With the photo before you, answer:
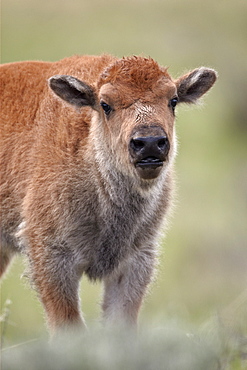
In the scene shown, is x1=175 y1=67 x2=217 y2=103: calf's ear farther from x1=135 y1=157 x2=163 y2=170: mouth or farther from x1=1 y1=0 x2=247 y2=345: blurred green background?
x1=1 y1=0 x2=247 y2=345: blurred green background

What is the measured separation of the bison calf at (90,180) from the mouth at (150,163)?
0.10 ft

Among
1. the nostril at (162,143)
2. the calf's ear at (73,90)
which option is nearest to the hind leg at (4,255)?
the calf's ear at (73,90)

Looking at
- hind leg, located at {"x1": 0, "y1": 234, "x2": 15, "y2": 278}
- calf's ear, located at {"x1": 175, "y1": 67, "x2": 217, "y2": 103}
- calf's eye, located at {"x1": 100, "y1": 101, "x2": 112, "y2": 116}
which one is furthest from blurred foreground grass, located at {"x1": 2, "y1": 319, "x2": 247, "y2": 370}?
hind leg, located at {"x1": 0, "y1": 234, "x2": 15, "y2": 278}

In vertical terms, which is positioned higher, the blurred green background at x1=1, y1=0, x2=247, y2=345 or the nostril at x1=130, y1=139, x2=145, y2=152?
the nostril at x1=130, y1=139, x2=145, y2=152

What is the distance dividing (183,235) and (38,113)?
16.2 m

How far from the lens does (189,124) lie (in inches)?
1316

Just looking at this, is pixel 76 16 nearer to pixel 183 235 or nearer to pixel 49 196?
pixel 183 235

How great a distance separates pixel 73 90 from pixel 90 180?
0.99 metres

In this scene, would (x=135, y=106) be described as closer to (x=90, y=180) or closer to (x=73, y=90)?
(x=73, y=90)

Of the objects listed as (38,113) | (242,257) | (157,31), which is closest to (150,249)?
(38,113)

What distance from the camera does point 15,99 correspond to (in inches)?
399

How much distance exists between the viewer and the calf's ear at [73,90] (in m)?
9.23

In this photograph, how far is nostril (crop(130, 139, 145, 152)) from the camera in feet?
27.0

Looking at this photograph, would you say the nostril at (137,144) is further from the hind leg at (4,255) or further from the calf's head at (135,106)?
the hind leg at (4,255)
